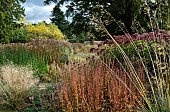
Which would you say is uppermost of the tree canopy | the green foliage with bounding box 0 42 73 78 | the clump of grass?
the tree canopy

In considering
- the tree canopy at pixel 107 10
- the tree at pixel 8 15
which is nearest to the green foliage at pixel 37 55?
the tree at pixel 8 15

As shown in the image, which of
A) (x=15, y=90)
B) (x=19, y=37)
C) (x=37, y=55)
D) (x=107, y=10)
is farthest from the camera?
(x=107, y=10)

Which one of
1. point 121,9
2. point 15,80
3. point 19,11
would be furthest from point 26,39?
point 15,80

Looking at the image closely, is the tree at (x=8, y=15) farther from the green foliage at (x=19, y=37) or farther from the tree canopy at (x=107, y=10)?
the tree canopy at (x=107, y=10)

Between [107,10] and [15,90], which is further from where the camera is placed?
[107,10]

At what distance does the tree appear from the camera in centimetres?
1823

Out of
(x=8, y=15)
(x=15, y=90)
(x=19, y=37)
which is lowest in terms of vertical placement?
(x=15, y=90)

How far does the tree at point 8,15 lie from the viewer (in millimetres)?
18230

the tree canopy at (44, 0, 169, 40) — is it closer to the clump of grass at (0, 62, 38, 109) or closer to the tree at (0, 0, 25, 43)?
the tree at (0, 0, 25, 43)

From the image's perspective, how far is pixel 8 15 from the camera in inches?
766

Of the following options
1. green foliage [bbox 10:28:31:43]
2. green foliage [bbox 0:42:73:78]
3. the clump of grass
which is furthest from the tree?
the clump of grass

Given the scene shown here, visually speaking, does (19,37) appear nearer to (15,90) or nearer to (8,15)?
(8,15)

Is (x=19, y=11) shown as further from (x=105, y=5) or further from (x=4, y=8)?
(x=105, y=5)

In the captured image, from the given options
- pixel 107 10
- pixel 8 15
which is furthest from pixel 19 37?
pixel 107 10
